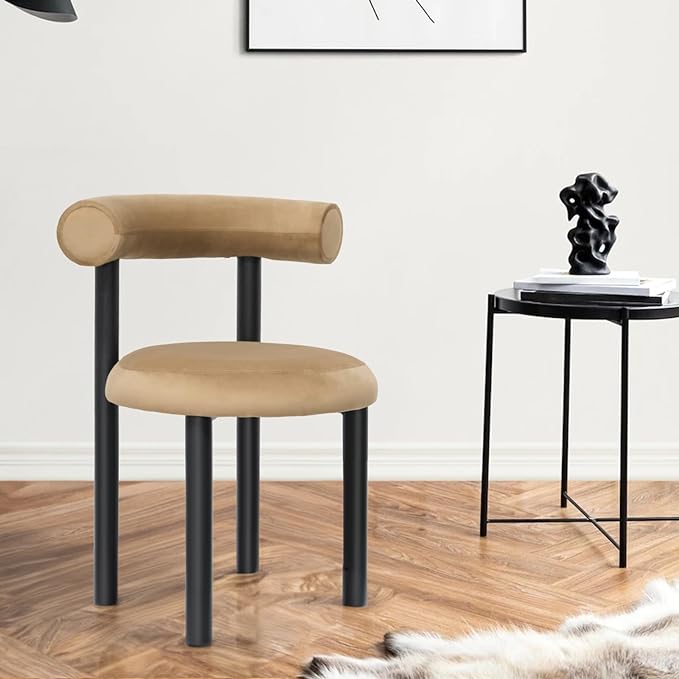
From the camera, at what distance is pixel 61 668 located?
1608 mm

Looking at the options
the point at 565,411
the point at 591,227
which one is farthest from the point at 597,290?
the point at 565,411

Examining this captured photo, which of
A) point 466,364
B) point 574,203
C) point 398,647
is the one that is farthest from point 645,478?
point 398,647

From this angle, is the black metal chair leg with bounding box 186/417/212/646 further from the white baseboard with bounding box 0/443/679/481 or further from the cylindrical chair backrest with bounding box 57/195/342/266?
the white baseboard with bounding box 0/443/679/481

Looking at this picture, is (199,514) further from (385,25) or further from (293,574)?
(385,25)

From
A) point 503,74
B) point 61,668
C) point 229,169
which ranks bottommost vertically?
point 61,668

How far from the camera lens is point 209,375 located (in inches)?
64.3

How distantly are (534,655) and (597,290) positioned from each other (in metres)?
0.81

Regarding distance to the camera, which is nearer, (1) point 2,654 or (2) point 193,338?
(1) point 2,654

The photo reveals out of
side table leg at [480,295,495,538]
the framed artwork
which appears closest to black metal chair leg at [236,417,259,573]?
side table leg at [480,295,495,538]

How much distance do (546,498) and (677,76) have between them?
3.72 ft

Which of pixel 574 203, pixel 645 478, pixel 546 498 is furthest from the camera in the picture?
pixel 645 478

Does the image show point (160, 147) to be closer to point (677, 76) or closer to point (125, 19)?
point (125, 19)

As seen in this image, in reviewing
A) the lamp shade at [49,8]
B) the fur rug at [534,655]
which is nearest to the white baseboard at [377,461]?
the fur rug at [534,655]

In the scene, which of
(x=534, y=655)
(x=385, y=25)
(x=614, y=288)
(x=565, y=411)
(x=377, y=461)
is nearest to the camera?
(x=534, y=655)
